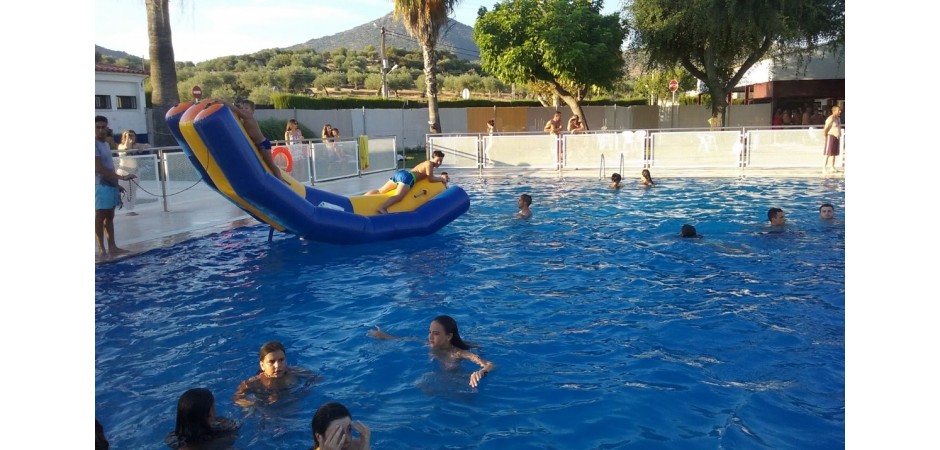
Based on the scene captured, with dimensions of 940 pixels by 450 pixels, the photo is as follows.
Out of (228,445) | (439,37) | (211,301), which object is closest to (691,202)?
(211,301)

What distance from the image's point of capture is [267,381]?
4637 mm

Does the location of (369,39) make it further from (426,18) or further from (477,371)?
(477,371)

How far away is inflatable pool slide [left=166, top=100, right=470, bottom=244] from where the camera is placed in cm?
725

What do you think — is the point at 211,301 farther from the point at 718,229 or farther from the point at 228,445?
the point at 718,229

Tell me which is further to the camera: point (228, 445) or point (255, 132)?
point (255, 132)

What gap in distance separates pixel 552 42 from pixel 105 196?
18107 millimetres

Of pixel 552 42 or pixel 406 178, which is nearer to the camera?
pixel 406 178

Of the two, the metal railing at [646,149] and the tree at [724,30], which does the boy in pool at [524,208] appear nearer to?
the metal railing at [646,149]

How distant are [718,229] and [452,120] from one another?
2161 centimetres

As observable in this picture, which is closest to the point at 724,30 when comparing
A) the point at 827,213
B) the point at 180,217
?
the point at 827,213

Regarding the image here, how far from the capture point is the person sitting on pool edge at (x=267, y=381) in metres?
4.55

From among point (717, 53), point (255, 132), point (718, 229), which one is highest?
point (717, 53)

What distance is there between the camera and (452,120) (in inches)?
1212

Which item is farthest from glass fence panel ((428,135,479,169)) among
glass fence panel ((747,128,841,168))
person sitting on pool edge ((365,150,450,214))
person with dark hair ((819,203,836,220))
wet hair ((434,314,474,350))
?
wet hair ((434,314,474,350))
